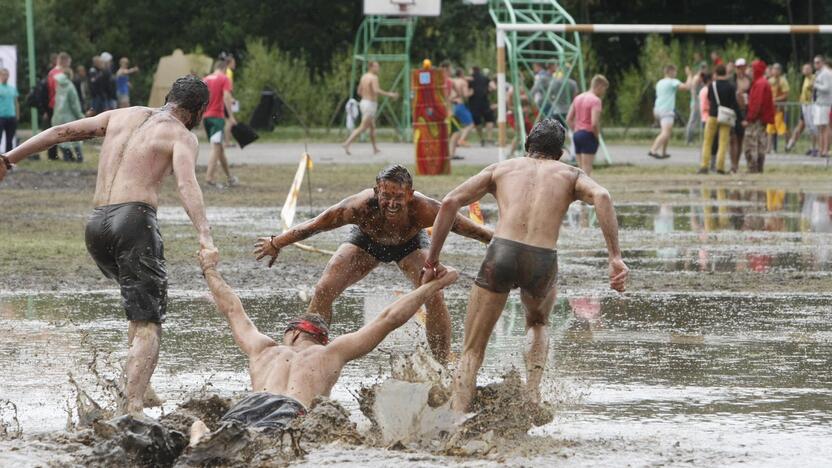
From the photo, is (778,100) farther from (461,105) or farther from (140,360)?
(140,360)

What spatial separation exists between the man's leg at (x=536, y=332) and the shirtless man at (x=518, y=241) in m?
0.01

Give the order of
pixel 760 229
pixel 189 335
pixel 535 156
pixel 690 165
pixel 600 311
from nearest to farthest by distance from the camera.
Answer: pixel 535 156
pixel 189 335
pixel 600 311
pixel 760 229
pixel 690 165

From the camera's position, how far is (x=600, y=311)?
11000 millimetres

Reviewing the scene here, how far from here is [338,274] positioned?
8.42 metres

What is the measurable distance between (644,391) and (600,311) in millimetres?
2960

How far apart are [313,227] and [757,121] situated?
1855cm

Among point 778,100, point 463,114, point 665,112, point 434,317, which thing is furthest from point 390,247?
point 778,100

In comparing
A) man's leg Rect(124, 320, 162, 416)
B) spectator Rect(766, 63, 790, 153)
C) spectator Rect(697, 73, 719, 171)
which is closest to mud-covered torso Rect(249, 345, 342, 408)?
man's leg Rect(124, 320, 162, 416)

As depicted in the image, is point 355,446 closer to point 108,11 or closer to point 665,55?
point 665,55

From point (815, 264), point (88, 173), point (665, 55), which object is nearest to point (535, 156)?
point (815, 264)

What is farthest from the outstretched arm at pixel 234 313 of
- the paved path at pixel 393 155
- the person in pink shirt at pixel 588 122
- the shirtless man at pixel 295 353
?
the paved path at pixel 393 155

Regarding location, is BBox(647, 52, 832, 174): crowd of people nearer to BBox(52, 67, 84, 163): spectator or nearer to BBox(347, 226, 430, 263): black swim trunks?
BBox(52, 67, 84, 163): spectator

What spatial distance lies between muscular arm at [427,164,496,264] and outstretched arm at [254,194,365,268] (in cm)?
80

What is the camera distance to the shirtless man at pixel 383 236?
7.86m
